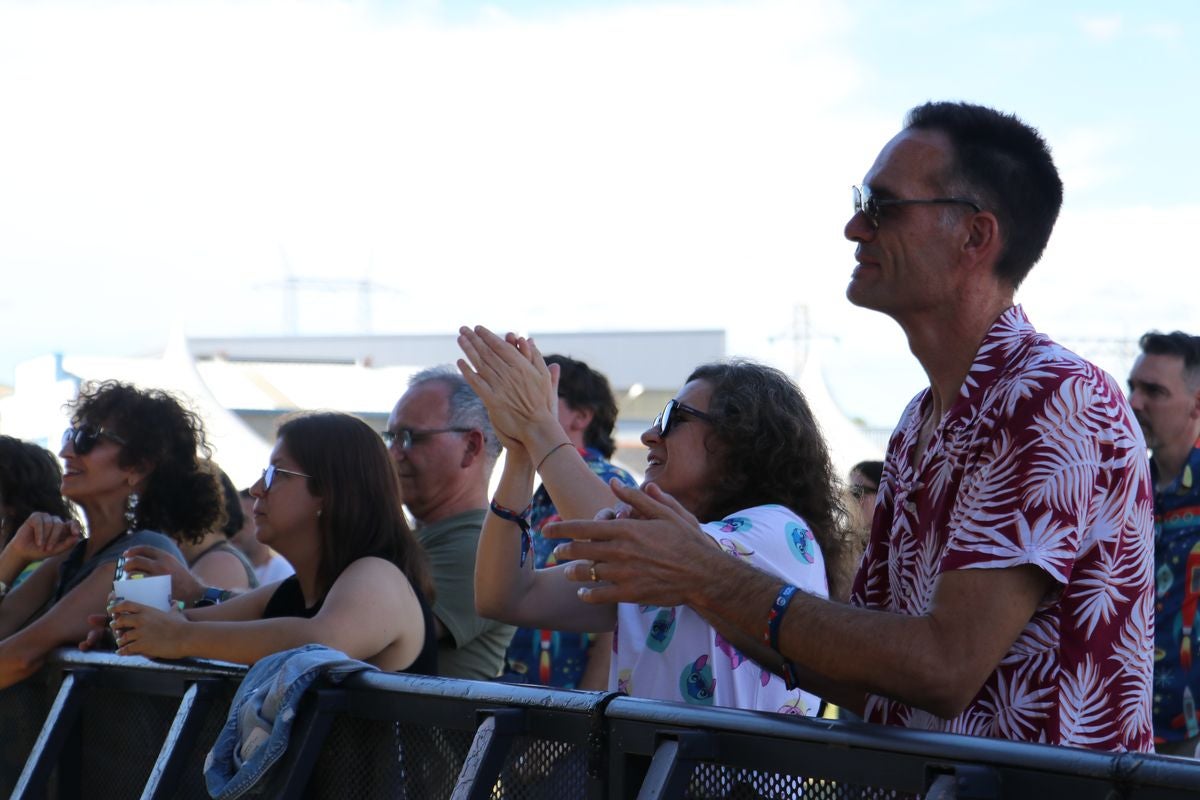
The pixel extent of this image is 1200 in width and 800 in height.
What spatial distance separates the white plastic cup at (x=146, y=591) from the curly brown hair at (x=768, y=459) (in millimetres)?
1451

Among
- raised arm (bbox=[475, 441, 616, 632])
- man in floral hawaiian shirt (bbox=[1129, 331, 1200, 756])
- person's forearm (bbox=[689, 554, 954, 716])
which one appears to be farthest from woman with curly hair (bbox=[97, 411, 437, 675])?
man in floral hawaiian shirt (bbox=[1129, 331, 1200, 756])

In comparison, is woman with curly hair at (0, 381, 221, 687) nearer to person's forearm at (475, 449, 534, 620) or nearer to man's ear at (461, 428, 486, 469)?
man's ear at (461, 428, 486, 469)

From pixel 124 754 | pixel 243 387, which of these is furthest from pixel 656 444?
pixel 243 387

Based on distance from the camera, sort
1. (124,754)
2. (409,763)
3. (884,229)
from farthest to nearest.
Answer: (124,754) < (409,763) < (884,229)

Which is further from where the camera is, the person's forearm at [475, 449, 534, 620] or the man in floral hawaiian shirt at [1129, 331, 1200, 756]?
the man in floral hawaiian shirt at [1129, 331, 1200, 756]

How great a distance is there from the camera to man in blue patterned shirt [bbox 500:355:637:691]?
16.2 ft

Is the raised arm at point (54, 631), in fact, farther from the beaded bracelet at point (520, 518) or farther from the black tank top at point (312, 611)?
the beaded bracelet at point (520, 518)

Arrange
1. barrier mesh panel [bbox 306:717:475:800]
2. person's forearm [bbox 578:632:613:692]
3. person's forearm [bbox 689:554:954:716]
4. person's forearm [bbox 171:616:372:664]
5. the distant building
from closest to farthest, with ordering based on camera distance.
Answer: person's forearm [bbox 689:554:954:716] < barrier mesh panel [bbox 306:717:475:800] < person's forearm [bbox 171:616:372:664] < person's forearm [bbox 578:632:613:692] < the distant building

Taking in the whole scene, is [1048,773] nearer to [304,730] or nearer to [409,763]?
[409,763]

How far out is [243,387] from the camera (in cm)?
1980

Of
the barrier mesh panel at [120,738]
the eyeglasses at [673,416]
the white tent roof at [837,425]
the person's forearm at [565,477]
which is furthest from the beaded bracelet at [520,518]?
the white tent roof at [837,425]

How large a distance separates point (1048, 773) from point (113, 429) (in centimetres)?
351

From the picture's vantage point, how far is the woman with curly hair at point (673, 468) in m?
3.20

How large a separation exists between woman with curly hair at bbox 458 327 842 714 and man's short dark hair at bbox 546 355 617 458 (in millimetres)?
2265
